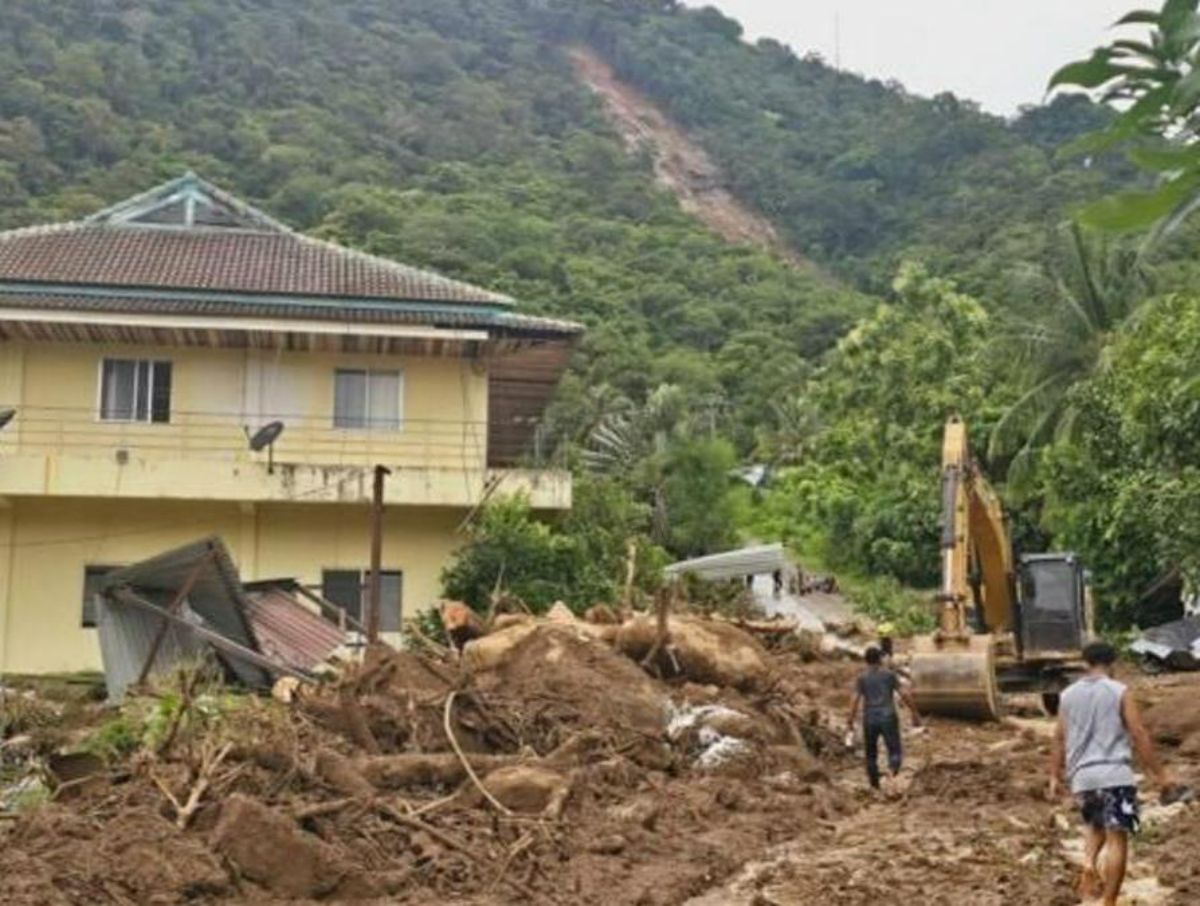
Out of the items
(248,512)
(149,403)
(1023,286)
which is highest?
(1023,286)

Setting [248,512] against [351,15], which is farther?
[351,15]

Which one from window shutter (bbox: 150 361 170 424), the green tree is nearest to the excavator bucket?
the green tree

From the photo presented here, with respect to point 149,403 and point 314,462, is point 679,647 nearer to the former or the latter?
point 314,462

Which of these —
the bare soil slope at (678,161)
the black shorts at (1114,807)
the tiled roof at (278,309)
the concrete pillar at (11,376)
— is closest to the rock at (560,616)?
the tiled roof at (278,309)

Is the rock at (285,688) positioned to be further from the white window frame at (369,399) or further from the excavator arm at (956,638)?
the white window frame at (369,399)

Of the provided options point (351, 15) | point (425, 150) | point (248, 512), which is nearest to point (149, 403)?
point (248, 512)

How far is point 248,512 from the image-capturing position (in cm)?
2348

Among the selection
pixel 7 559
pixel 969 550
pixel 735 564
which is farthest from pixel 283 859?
pixel 735 564

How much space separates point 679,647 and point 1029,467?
19495mm

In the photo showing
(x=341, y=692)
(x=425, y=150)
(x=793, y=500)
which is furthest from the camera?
(x=425, y=150)

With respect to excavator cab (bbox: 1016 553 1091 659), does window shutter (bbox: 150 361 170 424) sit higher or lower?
→ higher

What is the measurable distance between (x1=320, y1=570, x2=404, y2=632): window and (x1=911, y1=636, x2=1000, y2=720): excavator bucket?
9329 millimetres

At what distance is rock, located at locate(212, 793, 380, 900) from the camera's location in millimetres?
9617

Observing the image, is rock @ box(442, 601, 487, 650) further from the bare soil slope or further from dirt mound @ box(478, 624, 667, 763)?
the bare soil slope
